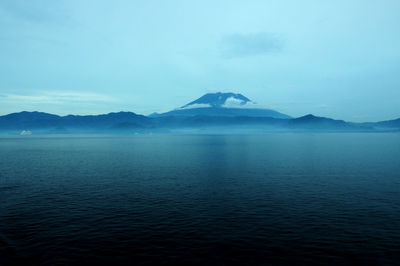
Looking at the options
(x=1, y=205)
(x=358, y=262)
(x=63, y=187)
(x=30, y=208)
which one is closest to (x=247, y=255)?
(x=358, y=262)

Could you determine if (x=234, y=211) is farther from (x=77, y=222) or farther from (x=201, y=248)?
(x=77, y=222)

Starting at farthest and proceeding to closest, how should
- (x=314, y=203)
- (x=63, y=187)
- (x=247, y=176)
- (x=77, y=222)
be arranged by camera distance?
(x=247, y=176), (x=63, y=187), (x=314, y=203), (x=77, y=222)

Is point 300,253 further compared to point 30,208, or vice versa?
point 30,208

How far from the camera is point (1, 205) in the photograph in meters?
42.0

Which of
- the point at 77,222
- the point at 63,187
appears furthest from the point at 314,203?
the point at 63,187

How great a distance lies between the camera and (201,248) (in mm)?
27156

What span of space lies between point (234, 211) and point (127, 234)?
14670 millimetres

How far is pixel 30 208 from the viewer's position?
132 feet

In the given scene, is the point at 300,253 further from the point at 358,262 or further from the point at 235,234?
the point at 235,234

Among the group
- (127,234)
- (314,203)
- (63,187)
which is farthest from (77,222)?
(314,203)

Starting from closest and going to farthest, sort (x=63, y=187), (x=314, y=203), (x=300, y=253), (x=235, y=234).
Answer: (x=300, y=253) < (x=235, y=234) < (x=314, y=203) < (x=63, y=187)

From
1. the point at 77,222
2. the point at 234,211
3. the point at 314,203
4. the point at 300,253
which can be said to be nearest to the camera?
the point at 300,253

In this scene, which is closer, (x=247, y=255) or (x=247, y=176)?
(x=247, y=255)

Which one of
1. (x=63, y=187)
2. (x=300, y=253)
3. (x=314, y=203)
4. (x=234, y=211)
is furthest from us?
(x=63, y=187)
